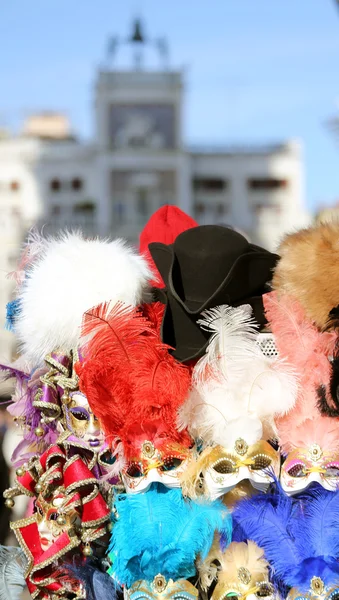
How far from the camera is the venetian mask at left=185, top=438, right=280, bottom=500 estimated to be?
240 cm

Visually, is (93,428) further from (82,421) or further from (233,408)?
(233,408)

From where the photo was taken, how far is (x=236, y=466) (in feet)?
7.88

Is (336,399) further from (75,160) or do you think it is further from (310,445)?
(75,160)

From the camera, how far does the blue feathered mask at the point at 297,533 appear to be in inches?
96.3

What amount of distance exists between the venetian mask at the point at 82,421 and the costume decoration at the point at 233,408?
1.12ft

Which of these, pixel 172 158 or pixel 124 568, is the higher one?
pixel 124 568

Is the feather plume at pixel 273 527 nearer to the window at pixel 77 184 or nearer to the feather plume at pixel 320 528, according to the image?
the feather plume at pixel 320 528

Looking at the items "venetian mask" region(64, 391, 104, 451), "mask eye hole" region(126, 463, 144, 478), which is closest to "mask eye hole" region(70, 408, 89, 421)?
"venetian mask" region(64, 391, 104, 451)

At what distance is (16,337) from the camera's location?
295 centimetres

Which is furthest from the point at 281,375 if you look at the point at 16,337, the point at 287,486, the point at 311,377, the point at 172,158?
the point at 172,158

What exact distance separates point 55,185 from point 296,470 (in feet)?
99.5

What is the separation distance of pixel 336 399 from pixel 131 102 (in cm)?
3061

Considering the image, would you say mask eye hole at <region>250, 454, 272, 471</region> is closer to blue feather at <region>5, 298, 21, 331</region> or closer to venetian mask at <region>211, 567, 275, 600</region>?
venetian mask at <region>211, 567, 275, 600</region>

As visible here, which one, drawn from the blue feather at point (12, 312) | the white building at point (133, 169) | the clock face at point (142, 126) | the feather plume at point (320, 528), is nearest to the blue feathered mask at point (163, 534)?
the feather plume at point (320, 528)
